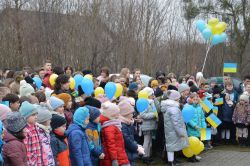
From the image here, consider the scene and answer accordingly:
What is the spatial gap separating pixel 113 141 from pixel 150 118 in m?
2.74

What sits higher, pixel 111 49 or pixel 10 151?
pixel 111 49

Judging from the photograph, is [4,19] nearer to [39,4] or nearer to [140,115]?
[39,4]

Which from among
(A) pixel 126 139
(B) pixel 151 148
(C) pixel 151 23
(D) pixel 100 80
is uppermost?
(C) pixel 151 23

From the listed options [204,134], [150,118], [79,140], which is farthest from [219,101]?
[79,140]

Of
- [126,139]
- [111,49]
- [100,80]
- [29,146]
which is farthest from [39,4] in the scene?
[29,146]

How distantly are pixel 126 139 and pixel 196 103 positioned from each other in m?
3.61

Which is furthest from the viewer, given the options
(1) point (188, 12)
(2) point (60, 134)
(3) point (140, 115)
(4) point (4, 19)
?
(1) point (188, 12)

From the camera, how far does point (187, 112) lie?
944cm

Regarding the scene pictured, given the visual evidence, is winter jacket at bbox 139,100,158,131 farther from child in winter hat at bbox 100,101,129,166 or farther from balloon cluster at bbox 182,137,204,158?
child in winter hat at bbox 100,101,129,166

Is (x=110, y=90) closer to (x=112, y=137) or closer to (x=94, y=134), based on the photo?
(x=112, y=137)

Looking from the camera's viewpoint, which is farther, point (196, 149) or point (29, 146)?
point (196, 149)

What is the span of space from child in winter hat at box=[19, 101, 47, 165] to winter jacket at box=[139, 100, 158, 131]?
4.13 m

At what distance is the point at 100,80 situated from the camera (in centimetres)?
1012

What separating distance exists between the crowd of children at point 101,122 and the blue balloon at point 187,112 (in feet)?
0.61
